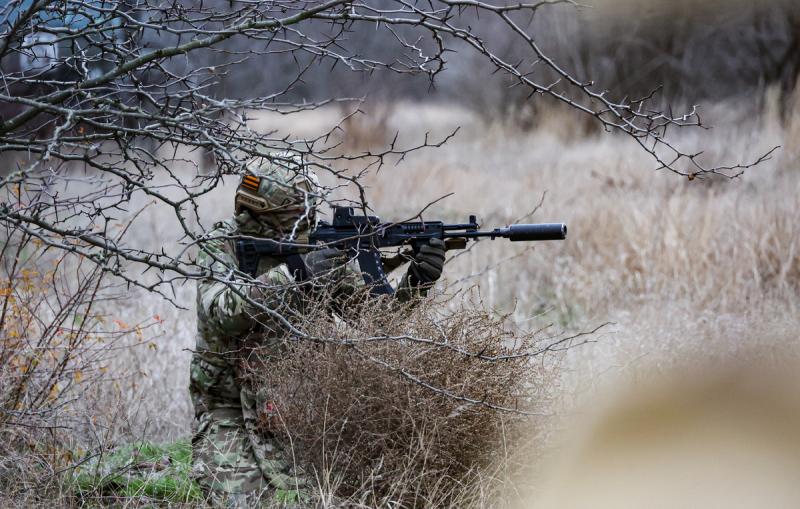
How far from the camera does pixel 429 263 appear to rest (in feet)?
14.1

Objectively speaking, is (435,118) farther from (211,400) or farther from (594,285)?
(211,400)

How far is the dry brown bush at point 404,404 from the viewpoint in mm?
3863

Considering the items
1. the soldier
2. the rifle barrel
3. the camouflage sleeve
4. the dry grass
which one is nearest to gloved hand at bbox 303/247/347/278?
the soldier

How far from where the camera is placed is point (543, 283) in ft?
29.2

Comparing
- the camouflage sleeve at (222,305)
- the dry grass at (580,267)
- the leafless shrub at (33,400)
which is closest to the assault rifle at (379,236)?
the camouflage sleeve at (222,305)

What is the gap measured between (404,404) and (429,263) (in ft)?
2.15

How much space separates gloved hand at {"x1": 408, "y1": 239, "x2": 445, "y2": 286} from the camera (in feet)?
14.0

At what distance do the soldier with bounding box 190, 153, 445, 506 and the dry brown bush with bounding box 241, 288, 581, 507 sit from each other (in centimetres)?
22

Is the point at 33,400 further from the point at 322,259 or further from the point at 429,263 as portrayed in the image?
the point at 429,263

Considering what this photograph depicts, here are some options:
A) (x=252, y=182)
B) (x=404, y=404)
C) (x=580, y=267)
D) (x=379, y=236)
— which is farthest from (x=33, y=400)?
(x=580, y=267)

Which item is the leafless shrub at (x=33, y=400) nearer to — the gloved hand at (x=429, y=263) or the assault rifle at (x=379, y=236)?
the assault rifle at (x=379, y=236)

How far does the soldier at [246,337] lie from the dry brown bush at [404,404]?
0.22 metres

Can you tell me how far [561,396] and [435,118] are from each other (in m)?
12.2

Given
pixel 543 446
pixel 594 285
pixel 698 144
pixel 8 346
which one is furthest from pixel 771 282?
pixel 8 346
